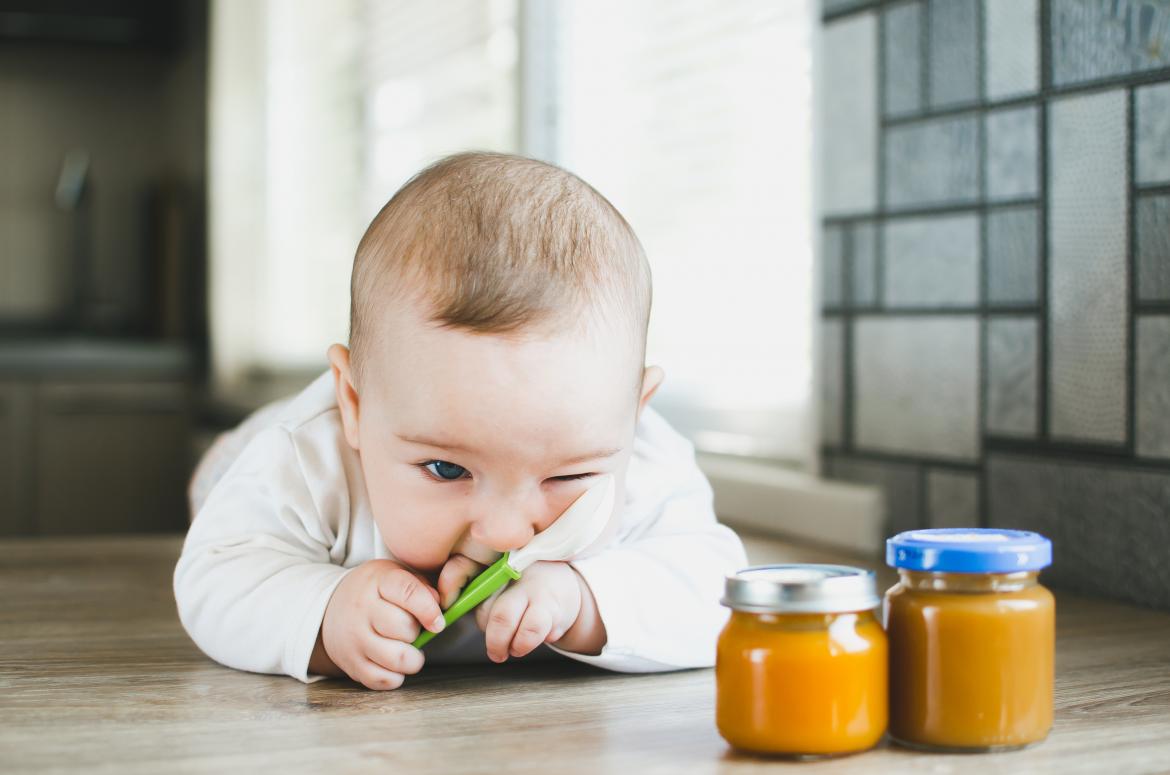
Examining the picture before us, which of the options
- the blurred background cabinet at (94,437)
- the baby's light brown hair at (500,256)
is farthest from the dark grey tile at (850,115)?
the blurred background cabinet at (94,437)

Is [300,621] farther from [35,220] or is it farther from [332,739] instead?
[35,220]

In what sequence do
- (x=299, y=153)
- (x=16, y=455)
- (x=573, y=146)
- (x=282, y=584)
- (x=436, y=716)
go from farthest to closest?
(x=299, y=153)
(x=16, y=455)
(x=573, y=146)
(x=282, y=584)
(x=436, y=716)

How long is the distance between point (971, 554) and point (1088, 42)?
0.71 m

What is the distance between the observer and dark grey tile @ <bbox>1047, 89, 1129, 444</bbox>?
3.73ft

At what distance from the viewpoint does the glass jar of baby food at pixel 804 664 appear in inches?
24.7

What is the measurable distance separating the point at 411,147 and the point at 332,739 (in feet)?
6.82

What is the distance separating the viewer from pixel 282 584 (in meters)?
0.87

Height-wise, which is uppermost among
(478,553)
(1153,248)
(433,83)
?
(433,83)

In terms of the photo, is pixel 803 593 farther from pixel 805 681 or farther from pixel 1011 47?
pixel 1011 47

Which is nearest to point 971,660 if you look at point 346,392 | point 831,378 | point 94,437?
point 346,392

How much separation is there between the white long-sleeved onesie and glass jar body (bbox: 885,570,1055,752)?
220mm

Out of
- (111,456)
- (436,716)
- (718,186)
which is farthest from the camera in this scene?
(111,456)

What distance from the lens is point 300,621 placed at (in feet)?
2.76

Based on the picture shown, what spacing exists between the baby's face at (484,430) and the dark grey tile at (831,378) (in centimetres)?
71
